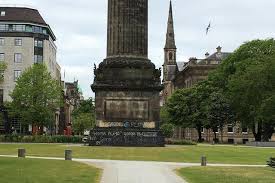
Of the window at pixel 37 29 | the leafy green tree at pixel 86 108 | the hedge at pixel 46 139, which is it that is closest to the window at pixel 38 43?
the window at pixel 37 29

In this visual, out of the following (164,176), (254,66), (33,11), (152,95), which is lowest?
(164,176)

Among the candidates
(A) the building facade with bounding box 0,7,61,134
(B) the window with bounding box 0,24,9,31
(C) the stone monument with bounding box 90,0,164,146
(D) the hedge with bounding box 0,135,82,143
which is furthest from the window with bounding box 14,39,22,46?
(C) the stone monument with bounding box 90,0,164,146

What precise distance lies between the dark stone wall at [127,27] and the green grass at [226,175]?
2633 cm

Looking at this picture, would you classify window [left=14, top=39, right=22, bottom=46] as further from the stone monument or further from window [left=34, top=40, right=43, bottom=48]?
the stone monument

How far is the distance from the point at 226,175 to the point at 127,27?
100 ft

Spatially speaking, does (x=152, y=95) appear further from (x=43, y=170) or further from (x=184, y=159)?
(x=43, y=170)

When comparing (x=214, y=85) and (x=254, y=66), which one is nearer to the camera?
(x=254, y=66)

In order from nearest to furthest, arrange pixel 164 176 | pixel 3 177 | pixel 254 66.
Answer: pixel 3 177, pixel 164 176, pixel 254 66

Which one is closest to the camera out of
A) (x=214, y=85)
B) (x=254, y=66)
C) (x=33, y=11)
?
(x=254, y=66)

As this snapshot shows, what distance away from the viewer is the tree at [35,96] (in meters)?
92.6

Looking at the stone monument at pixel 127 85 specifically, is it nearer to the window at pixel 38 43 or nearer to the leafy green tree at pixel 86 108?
the window at pixel 38 43

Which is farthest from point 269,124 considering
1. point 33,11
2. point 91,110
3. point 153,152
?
point 91,110

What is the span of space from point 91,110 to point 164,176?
460ft

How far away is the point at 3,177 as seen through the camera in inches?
997
